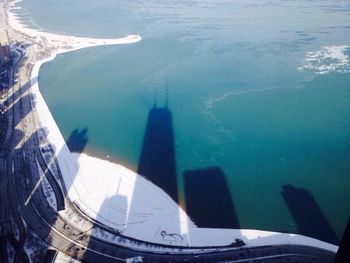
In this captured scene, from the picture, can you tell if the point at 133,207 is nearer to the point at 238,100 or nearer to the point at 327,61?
the point at 238,100

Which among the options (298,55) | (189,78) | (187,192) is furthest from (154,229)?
(298,55)

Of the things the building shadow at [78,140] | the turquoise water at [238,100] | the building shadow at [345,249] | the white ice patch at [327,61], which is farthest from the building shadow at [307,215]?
the white ice patch at [327,61]

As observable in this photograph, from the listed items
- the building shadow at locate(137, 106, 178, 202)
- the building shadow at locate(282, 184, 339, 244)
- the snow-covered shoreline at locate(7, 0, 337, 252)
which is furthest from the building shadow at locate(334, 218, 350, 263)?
the building shadow at locate(137, 106, 178, 202)

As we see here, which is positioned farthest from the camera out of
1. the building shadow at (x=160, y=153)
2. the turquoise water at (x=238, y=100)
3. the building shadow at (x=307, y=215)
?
the building shadow at (x=160, y=153)

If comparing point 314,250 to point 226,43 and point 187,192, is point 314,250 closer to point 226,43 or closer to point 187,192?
point 187,192

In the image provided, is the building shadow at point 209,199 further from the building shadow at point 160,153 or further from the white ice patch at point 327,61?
the white ice patch at point 327,61

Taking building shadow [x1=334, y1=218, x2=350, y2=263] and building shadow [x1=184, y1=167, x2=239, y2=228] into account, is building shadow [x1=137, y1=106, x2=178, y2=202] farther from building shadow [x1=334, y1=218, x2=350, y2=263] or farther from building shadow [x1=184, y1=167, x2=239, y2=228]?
building shadow [x1=334, y1=218, x2=350, y2=263]
